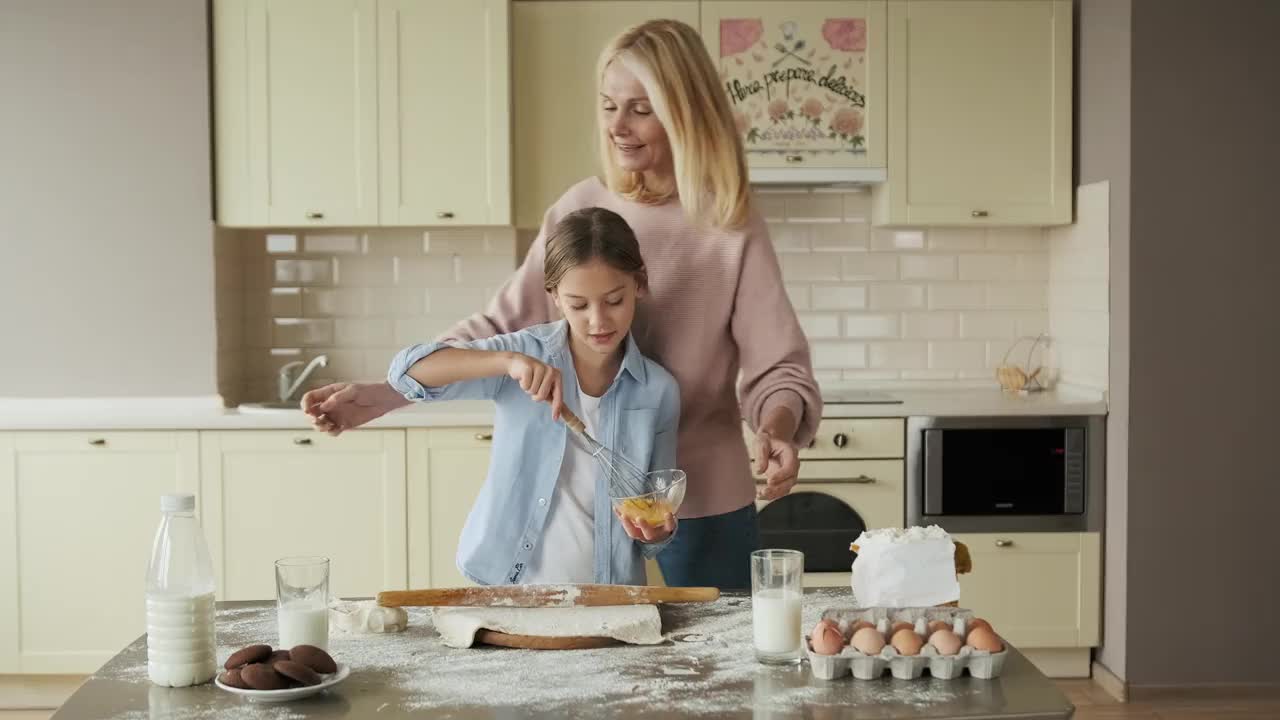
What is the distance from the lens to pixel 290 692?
1.51 meters

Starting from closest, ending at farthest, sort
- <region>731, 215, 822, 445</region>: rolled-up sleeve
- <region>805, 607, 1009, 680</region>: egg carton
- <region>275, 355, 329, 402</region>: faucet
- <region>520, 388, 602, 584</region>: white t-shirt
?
<region>805, 607, 1009, 680</region>: egg carton → <region>520, 388, 602, 584</region>: white t-shirt → <region>731, 215, 822, 445</region>: rolled-up sleeve → <region>275, 355, 329, 402</region>: faucet

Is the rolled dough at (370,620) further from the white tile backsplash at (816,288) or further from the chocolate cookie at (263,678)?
the white tile backsplash at (816,288)

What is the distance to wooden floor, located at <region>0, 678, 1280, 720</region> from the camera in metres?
3.78

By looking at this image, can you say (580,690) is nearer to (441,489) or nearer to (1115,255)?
(441,489)

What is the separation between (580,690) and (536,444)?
22.4 inches

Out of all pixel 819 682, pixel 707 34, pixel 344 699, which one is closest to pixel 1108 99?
pixel 707 34

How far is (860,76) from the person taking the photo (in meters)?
4.26

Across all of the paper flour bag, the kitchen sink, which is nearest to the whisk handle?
the paper flour bag

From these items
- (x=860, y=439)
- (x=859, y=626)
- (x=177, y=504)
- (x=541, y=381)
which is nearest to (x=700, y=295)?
(x=541, y=381)

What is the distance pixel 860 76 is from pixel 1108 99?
0.77 m

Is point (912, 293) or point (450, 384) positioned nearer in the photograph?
point (450, 384)

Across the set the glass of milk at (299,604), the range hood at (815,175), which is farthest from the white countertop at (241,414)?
the glass of milk at (299,604)

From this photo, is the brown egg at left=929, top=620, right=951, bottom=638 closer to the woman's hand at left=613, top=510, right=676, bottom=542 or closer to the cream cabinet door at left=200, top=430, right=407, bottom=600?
the woman's hand at left=613, top=510, right=676, bottom=542

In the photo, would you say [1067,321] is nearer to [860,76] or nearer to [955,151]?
[955,151]
